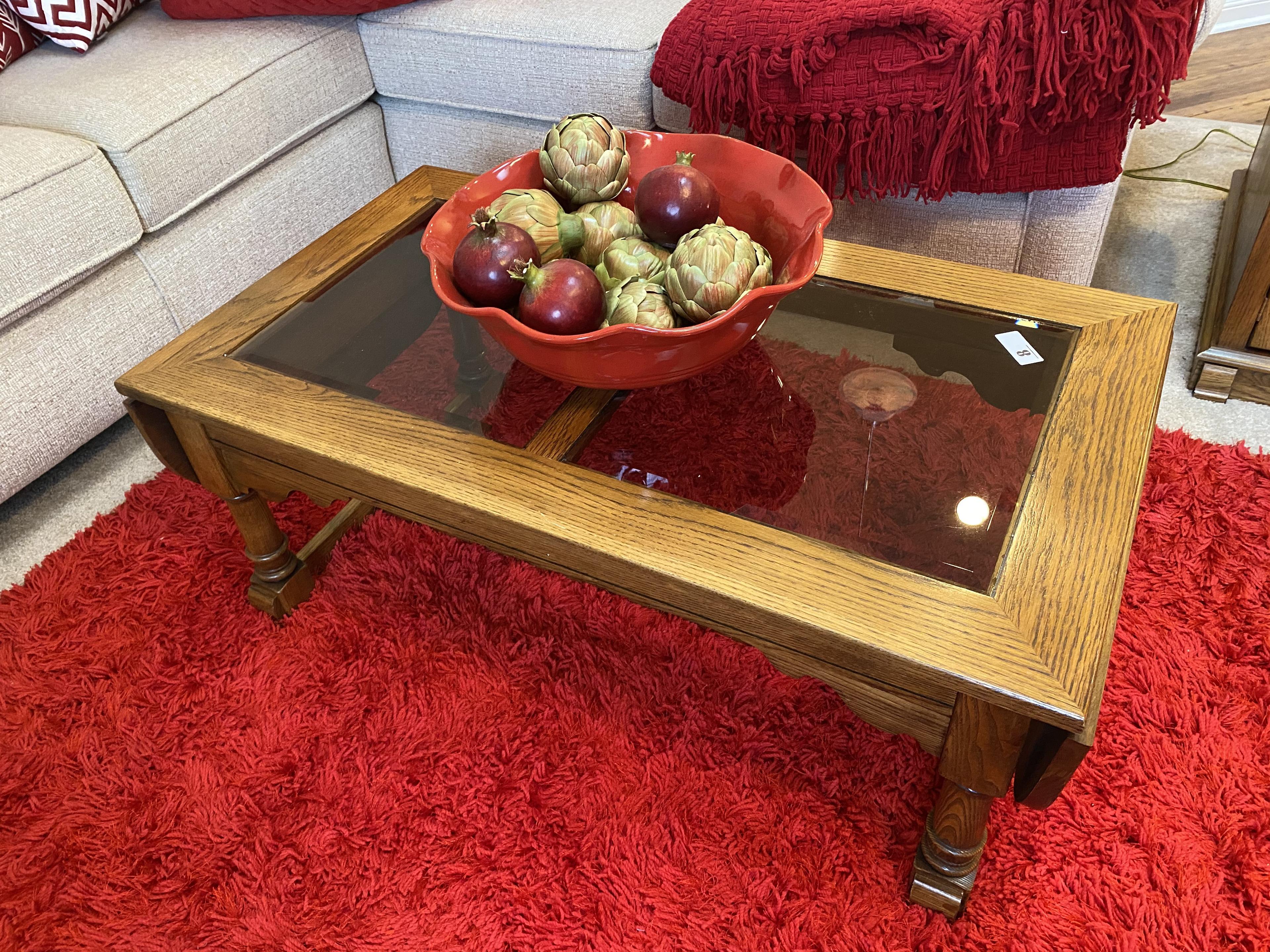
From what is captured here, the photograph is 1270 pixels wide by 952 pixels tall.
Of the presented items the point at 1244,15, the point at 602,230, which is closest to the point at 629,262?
the point at 602,230

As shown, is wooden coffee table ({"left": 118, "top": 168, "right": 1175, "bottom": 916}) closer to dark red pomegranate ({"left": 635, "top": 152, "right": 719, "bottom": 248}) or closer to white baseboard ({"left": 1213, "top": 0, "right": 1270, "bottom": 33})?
dark red pomegranate ({"left": 635, "top": 152, "right": 719, "bottom": 248})

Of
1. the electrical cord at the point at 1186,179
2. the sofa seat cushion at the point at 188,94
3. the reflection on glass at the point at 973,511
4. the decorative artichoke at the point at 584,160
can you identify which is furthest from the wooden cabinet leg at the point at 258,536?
the electrical cord at the point at 1186,179

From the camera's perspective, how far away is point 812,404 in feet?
2.64

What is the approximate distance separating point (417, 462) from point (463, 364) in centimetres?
14

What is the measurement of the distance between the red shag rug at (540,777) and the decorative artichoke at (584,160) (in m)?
0.46

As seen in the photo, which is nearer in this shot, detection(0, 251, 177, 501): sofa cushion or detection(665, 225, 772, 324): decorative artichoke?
detection(665, 225, 772, 324): decorative artichoke

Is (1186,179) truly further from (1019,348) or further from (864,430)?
(864,430)

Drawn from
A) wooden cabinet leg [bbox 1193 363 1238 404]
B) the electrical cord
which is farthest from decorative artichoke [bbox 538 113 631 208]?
the electrical cord

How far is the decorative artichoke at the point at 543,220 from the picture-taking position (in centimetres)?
81

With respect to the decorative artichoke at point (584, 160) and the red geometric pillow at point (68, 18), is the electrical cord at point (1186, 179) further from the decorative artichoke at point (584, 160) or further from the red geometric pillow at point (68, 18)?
the red geometric pillow at point (68, 18)

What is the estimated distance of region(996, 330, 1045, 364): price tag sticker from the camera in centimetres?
82

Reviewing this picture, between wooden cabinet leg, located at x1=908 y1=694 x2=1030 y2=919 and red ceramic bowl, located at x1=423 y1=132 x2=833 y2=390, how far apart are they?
0.33m

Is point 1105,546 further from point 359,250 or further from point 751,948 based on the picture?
point 359,250

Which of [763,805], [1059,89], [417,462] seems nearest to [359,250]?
[417,462]
